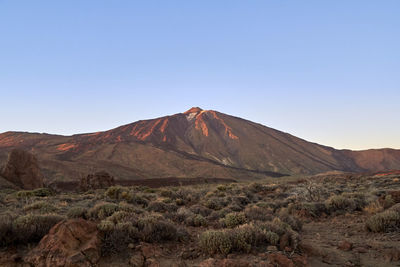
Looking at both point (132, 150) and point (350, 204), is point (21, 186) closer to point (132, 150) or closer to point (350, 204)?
point (350, 204)

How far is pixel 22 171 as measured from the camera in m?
27.6

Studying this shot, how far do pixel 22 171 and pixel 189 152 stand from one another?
3742 inches

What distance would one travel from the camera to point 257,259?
4883 mm

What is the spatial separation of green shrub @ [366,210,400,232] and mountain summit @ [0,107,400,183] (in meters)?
59.2

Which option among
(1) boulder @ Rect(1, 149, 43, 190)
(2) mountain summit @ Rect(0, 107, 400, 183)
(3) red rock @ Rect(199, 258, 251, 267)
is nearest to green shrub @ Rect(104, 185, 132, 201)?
(3) red rock @ Rect(199, 258, 251, 267)

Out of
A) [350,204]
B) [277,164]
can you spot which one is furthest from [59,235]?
[277,164]

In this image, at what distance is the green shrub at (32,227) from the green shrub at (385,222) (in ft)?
28.9

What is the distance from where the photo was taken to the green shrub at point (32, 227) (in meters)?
5.73

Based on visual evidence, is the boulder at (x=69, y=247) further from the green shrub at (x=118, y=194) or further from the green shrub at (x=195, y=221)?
the green shrub at (x=118, y=194)

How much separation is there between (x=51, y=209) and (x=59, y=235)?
19.2 feet

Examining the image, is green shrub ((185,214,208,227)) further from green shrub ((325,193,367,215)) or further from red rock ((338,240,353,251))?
green shrub ((325,193,367,215))

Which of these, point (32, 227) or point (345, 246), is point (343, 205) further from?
point (32, 227)

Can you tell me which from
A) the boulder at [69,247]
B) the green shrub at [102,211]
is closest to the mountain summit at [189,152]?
the green shrub at [102,211]

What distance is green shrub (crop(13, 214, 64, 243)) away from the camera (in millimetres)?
5730
